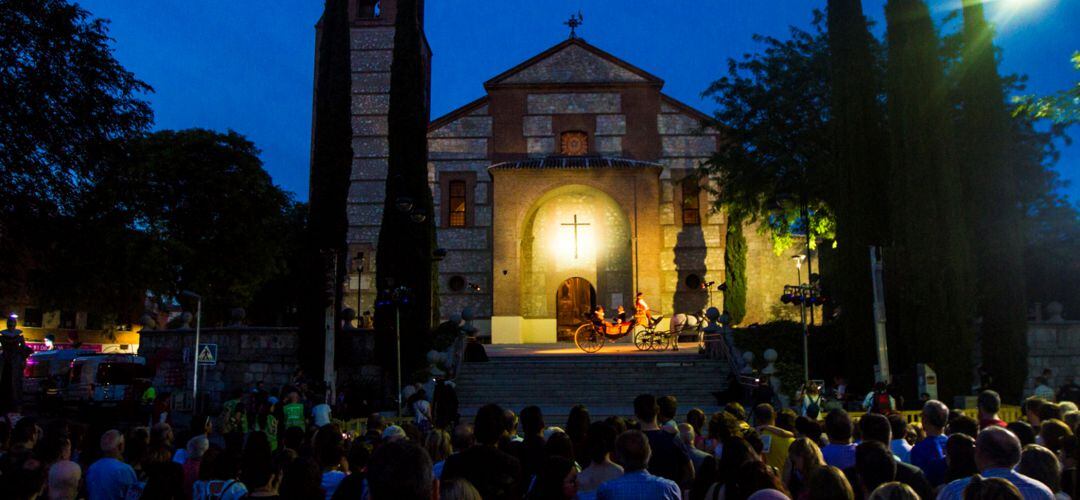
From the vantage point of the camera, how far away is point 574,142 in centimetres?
3391

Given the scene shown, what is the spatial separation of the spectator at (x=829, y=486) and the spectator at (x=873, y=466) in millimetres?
718

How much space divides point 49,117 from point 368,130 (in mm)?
19261

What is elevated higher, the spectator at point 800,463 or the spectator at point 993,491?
the spectator at point 993,491

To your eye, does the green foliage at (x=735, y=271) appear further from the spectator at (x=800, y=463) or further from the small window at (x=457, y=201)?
the spectator at (x=800, y=463)

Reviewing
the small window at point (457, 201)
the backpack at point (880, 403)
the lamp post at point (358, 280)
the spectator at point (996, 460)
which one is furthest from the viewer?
the small window at point (457, 201)

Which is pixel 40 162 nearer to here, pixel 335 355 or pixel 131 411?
pixel 131 411

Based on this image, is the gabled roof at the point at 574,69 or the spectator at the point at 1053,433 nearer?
the spectator at the point at 1053,433

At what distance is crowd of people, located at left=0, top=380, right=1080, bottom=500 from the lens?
4.07 meters

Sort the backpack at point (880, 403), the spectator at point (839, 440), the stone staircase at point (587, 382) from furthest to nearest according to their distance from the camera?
the stone staircase at point (587, 382), the backpack at point (880, 403), the spectator at point (839, 440)

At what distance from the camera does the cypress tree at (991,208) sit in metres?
17.9

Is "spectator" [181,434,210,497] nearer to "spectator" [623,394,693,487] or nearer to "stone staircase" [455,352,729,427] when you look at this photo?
"spectator" [623,394,693,487]

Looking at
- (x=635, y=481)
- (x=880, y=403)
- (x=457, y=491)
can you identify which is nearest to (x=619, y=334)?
(x=880, y=403)

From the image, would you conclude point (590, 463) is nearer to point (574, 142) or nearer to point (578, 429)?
point (578, 429)

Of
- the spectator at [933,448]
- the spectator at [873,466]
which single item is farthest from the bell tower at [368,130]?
the spectator at [873,466]
